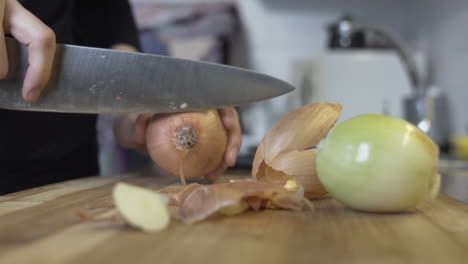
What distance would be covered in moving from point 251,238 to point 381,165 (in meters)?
0.19

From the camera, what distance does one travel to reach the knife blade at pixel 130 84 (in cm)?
80

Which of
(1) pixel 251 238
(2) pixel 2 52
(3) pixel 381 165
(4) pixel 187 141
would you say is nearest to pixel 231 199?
(1) pixel 251 238

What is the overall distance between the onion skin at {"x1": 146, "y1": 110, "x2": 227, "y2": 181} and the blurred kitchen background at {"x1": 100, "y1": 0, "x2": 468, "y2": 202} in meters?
0.73

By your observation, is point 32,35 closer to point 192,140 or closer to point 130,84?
point 130,84

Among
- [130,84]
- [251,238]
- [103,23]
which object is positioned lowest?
[251,238]

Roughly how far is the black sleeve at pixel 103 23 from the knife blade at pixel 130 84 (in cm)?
45

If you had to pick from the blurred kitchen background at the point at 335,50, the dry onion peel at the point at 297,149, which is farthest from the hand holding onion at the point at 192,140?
the blurred kitchen background at the point at 335,50

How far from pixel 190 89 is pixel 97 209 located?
292 millimetres

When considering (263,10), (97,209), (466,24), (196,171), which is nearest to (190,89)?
(196,171)

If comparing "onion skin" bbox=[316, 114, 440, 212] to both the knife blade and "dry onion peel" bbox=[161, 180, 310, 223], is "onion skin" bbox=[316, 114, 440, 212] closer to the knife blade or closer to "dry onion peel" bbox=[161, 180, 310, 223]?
"dry onion peel" bbox=[161, 180, 310, 223]

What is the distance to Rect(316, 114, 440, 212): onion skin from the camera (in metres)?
0.58

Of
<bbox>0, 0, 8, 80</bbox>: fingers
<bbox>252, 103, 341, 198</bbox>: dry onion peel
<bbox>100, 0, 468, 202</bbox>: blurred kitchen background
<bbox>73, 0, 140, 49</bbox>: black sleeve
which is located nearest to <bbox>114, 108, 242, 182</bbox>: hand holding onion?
<bbox>252, 103, 341, 198</bbox>: dry onion peel

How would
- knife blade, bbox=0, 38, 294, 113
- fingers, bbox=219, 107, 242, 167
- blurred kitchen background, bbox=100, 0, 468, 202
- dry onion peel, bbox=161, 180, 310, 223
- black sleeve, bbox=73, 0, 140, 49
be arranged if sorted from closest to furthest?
1. dry onion peel, bbox=161, 180, 310, 223
2. knife blade, bbox=0, 38, 294, 113
3. fingers, bbox=219, 107, 242, 167
4. black sleeve, bbox=73, 0, 140, 49
5. blurred kitchen background, bbox=100, 0, 468, 202

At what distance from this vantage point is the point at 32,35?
0.70 meters
